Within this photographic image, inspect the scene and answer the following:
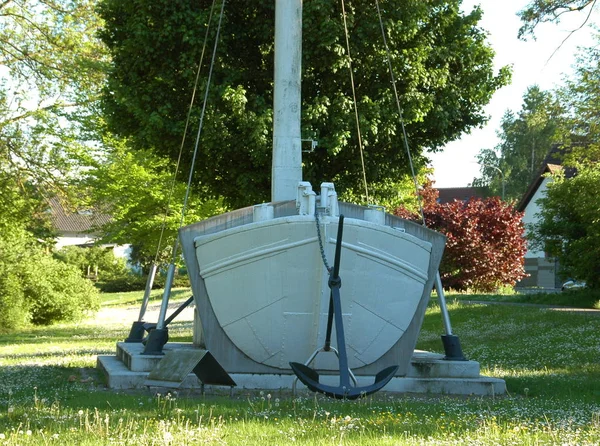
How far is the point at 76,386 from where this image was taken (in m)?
8.92

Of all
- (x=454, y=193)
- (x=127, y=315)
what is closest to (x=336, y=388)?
(x=127, y=315)

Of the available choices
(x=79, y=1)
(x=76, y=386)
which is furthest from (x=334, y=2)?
(x=76, y=386)

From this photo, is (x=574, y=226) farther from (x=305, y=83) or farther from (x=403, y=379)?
(x=403, y=379)

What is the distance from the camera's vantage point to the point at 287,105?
10.4 meters

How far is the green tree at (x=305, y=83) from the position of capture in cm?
1770

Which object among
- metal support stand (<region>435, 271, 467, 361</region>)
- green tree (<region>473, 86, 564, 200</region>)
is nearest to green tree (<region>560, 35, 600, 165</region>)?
metal support stand (<region>435, 271, 467, 361</region>)

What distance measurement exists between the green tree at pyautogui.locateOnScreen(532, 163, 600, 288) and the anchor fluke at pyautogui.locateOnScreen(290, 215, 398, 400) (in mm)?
13380

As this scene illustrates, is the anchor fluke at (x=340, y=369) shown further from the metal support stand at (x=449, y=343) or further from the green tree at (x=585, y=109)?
the green tree at (x=585, y=109)

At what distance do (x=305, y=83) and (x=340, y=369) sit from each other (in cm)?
1179

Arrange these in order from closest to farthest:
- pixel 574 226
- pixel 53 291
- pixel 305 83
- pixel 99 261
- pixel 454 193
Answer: pixel 305 83 < pixel 574 226 < pixel 53 291 < pixel 99 261 < pixel 454 193

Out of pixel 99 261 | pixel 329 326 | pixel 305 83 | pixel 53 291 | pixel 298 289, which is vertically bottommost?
pixel 329 326

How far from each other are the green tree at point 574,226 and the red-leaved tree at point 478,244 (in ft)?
14.9

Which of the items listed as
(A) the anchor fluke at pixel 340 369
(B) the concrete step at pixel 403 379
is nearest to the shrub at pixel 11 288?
(B) the concrete step at pixel 403 379

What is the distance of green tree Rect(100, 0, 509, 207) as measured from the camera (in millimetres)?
17703
